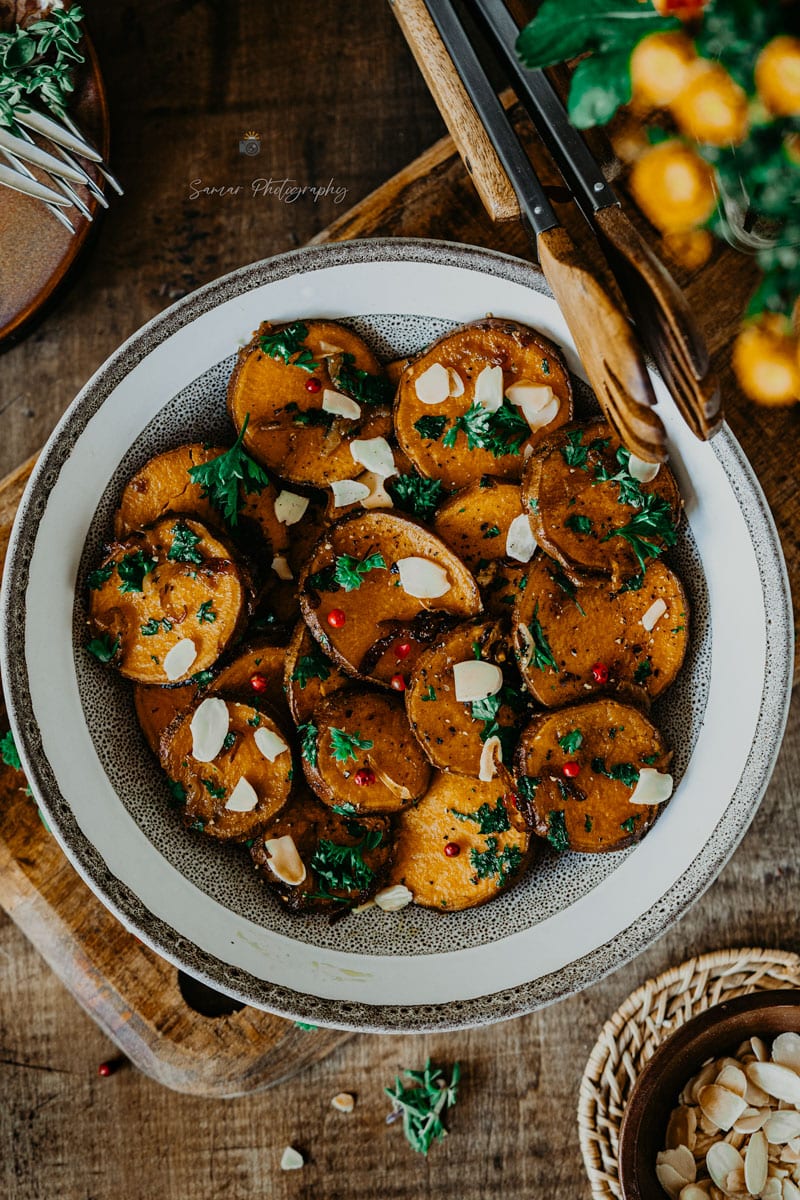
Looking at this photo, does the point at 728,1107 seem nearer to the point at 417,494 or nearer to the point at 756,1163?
the point at 756,1163

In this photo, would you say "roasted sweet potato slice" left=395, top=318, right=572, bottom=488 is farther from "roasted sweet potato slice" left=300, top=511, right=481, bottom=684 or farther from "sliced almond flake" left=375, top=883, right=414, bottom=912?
"sliced almond flake" left=375, top=883, right=414, bottom=912

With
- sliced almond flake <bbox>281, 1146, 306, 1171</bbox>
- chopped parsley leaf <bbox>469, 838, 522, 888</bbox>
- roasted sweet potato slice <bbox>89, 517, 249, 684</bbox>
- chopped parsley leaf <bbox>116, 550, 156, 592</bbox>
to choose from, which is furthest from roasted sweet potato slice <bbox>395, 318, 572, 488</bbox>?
sliced almond flake <bbox>281, 1146, 306, 1171</bbox>

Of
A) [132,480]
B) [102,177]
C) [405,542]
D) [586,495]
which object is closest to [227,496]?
[132,480]

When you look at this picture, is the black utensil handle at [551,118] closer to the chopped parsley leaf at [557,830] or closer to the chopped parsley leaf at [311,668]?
the chopped parsley leaf at [311,668]

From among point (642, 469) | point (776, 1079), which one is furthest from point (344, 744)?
point (776, 1079)

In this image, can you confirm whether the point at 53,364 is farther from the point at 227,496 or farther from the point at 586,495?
the point at 586,495
